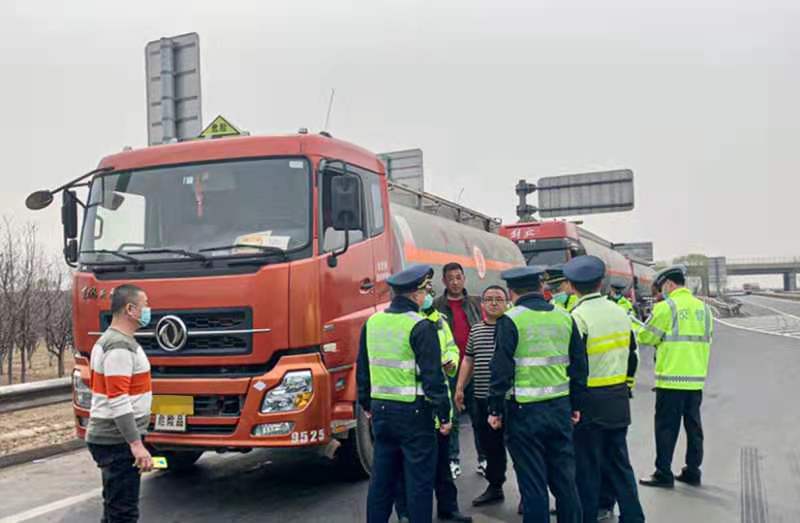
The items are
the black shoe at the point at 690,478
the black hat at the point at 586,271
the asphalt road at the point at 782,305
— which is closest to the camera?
the black hat at the point at 586,271

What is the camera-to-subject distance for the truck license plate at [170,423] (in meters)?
4.89

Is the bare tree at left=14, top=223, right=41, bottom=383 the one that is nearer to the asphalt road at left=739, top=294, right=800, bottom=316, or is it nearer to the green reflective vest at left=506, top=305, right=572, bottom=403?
the green reflective vest at left=506, top=305, right=572, bottom=403

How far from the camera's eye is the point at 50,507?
5.35m

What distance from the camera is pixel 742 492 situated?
17.9ft

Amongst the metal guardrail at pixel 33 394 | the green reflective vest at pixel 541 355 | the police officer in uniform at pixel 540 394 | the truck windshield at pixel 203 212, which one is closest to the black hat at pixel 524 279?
the police officer in uniform at pixel 540 394

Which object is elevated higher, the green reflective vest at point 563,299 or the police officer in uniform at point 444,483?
the green reflective vest at point 563,299

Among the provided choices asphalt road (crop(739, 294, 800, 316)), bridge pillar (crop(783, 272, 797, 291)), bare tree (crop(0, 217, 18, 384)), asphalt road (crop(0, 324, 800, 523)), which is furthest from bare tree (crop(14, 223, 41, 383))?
bridge pillar (crop(783, 272, 797, 291))

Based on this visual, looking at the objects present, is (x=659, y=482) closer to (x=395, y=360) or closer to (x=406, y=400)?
(x=406, y=400)

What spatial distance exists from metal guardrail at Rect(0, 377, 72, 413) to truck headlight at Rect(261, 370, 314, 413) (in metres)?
4.81

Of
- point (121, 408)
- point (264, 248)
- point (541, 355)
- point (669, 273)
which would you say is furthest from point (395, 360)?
point (669, 273)

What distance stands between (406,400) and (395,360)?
254 mm

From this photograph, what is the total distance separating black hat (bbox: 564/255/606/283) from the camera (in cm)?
457

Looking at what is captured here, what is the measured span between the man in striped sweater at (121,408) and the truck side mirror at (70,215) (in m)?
2.27

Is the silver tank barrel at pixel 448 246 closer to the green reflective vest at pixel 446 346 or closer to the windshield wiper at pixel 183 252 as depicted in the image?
the green reflective vest at pixel 446 346
